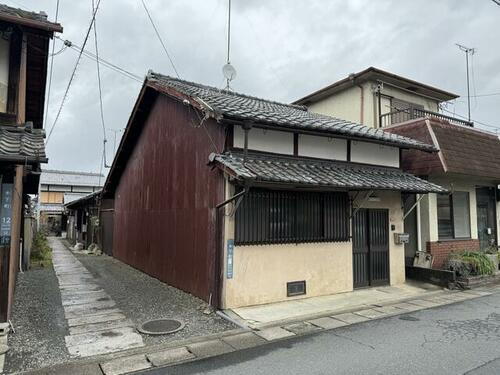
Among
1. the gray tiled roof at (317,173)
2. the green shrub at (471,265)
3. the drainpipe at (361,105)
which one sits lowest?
the green shrub at (471,265)

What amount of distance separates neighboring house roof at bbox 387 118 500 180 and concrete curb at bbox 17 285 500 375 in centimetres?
426

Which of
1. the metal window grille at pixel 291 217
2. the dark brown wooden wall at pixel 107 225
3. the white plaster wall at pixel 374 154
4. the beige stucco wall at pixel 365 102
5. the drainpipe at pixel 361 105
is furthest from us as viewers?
the dark brown wooden wall at pixel 107 225

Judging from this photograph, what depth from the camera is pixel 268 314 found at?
23.7 ft

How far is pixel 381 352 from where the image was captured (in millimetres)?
5223

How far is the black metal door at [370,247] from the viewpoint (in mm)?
9594

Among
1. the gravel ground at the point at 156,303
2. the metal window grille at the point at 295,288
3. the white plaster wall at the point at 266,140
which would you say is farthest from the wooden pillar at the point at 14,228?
the metal window grille at the point at 295,288

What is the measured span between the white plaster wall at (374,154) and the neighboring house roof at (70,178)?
4030 cm

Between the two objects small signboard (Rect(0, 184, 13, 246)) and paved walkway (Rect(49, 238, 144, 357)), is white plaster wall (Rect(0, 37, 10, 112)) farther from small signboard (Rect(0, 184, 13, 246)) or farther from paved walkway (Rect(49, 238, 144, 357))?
paved walkway (Rect(49, 238, 144, 357))

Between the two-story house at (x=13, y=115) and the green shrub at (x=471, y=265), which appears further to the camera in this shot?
the green shrub at (x=471, y=265)

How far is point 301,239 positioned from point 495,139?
30.9 feet

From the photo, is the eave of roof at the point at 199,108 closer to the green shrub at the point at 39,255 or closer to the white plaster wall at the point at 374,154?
the white plaster wall at the point at 374,154

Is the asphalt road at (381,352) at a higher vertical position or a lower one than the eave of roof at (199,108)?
lower

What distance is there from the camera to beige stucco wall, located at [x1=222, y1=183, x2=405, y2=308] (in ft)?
24.9

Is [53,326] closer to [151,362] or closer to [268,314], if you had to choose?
[151,362]
